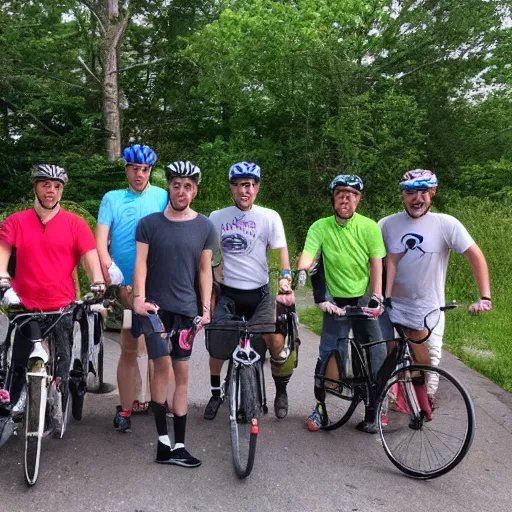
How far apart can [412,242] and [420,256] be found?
0.41ft

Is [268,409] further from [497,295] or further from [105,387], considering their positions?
[497,295]

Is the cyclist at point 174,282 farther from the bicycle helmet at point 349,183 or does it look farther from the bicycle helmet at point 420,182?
the bicycle helmet at point 420,182

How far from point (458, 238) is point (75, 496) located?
10.5 feet

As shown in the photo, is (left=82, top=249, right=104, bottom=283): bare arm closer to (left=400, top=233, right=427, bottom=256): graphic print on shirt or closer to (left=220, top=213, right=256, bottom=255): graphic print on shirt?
(left=220, top=213, right=256, bottom=255): graphic print on shirt

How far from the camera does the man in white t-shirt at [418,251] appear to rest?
15.2ft

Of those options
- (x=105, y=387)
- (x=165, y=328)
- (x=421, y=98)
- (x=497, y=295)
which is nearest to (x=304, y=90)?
(x=421, y=98)

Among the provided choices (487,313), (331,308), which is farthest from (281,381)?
(487,313)

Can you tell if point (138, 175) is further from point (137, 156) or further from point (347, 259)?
point (347, 259)

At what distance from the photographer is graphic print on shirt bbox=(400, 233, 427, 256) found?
4.70 metres

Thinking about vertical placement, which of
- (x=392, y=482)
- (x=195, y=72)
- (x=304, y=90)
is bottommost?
(x=392, y=482)

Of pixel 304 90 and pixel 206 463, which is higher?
pixel 304 90

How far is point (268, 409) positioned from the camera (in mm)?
5449

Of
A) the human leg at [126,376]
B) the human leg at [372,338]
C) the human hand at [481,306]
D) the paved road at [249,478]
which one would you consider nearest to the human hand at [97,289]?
the human leg at [126,376]

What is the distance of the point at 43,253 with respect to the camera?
13.5ft
